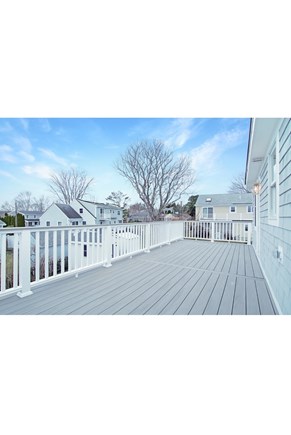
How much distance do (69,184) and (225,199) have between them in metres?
16.0

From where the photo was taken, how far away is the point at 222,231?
23.4 feet

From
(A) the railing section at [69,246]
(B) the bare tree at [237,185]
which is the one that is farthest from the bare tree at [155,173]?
(B) the bare tree at [237,185]

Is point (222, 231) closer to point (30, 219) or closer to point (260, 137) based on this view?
point (260, 137)

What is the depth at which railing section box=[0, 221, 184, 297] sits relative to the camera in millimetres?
2232

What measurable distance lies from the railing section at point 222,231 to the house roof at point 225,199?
13362 mm

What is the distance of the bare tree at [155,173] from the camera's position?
458 inches

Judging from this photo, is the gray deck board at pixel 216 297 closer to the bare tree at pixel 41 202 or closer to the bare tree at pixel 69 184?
the bare tree at pixel 41 202

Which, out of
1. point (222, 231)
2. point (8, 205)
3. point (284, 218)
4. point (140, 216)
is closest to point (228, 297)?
point (284, 218)

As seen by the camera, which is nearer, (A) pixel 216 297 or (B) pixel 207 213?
(A) pixel 216 297

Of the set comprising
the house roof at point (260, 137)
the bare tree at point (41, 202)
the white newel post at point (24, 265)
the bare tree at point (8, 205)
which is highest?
the house roof at point (260, 137)
